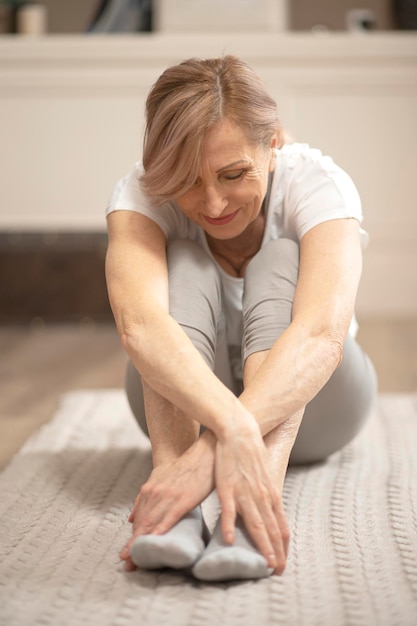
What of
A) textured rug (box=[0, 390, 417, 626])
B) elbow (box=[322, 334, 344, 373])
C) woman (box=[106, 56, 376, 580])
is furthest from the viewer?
elbow (box=[322, 334, 344, 373])

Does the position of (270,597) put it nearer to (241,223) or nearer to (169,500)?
(169,500)

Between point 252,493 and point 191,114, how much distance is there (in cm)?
55

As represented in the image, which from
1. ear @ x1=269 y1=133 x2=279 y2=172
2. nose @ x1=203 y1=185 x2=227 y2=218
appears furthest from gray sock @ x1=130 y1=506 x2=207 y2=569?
ear @ x1=269 y1=133 x2=279 y2=172

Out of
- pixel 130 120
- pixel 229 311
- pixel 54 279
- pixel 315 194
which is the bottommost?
pixel 54 279

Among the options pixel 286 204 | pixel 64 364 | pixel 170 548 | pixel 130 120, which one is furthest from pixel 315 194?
pixel 130 120

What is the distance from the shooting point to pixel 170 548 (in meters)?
1.03

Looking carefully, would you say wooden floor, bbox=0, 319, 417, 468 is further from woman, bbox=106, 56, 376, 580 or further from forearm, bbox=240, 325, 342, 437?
forearm, bbox=240, 325, 342, 437

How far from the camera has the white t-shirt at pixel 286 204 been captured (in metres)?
1.38

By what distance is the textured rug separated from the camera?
0.99m

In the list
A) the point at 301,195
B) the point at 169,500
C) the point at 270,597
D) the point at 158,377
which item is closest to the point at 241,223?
the point at 301,195

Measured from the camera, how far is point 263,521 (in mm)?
1080

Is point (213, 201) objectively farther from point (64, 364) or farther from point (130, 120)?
point (130, 120)

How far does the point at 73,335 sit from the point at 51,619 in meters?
2.42

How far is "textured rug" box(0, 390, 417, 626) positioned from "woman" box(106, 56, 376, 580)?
0.15 feet
